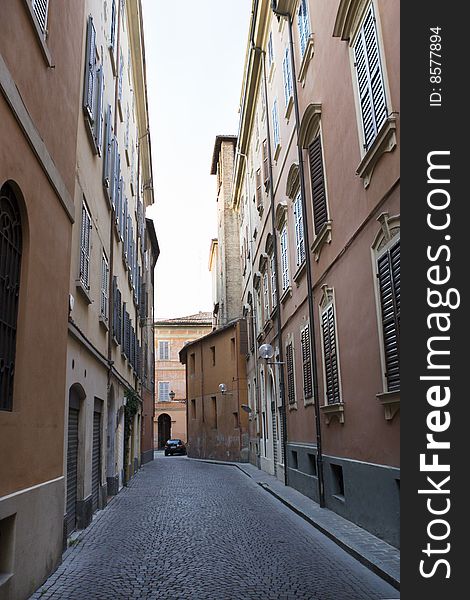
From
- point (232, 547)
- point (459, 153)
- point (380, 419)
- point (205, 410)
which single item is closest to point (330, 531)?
point (232, 547)

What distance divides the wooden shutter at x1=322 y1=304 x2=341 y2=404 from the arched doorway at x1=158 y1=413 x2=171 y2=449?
45.7m

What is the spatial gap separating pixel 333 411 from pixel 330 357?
107 cm

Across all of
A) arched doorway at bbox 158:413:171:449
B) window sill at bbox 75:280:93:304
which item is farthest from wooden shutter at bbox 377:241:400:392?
arched doorway at bbox 158:413:171:449

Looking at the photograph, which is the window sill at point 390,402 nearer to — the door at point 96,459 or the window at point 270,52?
the door at point 96,459

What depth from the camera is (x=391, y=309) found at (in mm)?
7605

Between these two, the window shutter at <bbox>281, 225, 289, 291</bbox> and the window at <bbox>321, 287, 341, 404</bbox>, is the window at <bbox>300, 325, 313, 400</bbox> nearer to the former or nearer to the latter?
the window at <bbox>321, 287, 341, 404</bbox>

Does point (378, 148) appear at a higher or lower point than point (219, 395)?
higher

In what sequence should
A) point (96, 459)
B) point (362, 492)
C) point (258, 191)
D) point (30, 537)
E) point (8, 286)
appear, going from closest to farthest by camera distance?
1. point (8, 286)
2. point (30, 537)
3. point (362, 492)
4. point (96, 459)
5. point (258, 191)

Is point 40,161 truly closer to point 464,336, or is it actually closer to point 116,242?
point 464,336

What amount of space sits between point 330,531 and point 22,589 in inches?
184

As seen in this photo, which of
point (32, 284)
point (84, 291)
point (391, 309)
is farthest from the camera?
point (84, 291)

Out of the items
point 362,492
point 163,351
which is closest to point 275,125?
point 362,492

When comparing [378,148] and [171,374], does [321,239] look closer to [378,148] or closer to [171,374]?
[378,148]

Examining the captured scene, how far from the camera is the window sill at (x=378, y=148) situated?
7.31 m
